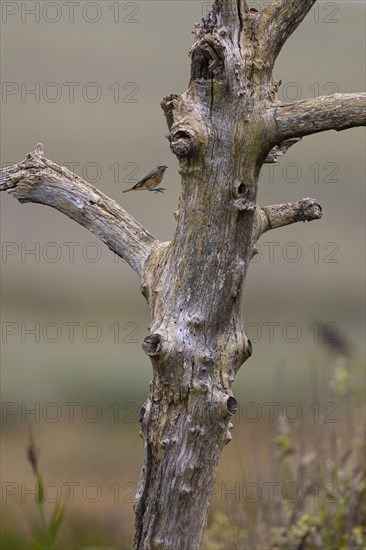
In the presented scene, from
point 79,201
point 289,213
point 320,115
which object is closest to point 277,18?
point 320,115

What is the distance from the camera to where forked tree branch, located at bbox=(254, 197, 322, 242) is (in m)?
2.17

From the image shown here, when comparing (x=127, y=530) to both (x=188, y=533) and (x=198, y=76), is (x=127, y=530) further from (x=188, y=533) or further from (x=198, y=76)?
(x=198, y=76)

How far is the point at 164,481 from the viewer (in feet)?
6.52

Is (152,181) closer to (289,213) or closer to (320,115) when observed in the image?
(289,213)

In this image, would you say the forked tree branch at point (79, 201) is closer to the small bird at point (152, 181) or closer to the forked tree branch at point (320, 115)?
the small bird at point (152, 181)

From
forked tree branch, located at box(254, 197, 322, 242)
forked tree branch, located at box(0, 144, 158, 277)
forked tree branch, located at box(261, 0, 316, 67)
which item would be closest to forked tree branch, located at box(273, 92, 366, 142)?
forked tree branch, located at box(261, 0, 316, 67)

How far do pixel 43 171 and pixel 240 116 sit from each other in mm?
563

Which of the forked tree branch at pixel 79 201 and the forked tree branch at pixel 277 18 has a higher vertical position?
Answer: the forked tree branch at pixel 277 18

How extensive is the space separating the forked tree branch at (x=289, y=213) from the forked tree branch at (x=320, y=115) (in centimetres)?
26

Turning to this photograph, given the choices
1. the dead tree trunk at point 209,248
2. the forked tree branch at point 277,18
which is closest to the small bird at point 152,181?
the dead tree trunk at point 209,248

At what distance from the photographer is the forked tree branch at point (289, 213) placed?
2170mm

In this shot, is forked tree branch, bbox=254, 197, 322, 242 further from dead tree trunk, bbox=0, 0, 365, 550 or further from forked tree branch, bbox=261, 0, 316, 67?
forked tree branch, bbox=261, 0, 316, 67

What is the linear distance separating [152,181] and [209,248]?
37cm

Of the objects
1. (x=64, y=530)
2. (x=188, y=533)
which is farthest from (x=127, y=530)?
(x=188, y=533)
